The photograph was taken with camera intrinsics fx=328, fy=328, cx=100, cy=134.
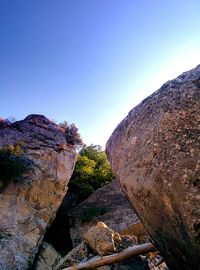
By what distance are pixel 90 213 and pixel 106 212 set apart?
0.96 meters

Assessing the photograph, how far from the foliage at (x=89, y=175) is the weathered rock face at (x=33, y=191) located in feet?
8.78

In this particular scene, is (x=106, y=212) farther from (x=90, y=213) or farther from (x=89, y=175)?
(x=89, y=175)

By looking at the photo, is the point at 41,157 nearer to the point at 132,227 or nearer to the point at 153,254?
the point at 132,227

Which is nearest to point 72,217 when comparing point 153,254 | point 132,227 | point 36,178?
point 36,178

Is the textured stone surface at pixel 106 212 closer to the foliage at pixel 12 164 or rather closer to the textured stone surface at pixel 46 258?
the textured stone surface at pixel 46 258

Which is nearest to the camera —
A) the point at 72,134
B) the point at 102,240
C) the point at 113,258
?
the point at 113,258

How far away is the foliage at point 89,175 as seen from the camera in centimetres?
2356

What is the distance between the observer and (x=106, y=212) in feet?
64.3

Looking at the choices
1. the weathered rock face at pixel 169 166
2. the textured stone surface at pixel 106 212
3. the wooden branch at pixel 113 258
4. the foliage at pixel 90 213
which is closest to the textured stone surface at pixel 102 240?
the wooden branch at pixel 113 258

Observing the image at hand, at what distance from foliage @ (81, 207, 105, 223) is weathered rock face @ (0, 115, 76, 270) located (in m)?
1.76

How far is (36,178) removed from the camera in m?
19.2

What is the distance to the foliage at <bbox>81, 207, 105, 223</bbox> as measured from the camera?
19.5 m

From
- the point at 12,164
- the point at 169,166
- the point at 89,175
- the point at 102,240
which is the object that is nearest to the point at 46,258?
the point at 12,164

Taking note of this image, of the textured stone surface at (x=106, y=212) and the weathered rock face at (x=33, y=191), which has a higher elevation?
the weathered rock face at (x=33, y=191)
